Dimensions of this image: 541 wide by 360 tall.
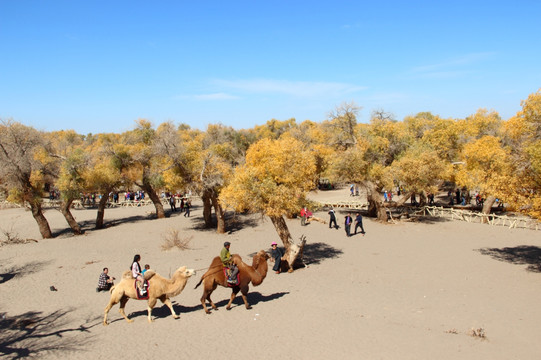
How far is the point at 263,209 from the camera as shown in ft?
49.4

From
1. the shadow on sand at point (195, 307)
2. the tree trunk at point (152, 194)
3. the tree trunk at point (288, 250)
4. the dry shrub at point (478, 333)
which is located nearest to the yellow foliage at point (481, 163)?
the tree trunk at point (288, 250)

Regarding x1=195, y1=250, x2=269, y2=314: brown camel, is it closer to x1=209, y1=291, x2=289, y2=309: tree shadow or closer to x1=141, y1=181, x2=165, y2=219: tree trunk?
x1=209, y1=291, x2=289, y2=309: tree shadow

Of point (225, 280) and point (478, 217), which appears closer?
point (225, 280)

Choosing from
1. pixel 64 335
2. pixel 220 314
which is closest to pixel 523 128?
pixel 220 314

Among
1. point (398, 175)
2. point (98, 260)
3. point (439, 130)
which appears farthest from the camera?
point (439, 130)

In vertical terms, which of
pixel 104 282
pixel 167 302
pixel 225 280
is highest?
pixel 225 280

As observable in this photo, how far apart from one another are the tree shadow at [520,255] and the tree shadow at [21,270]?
71.9 feet

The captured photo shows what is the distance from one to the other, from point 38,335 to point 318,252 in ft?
41.8

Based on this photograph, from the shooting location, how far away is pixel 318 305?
38.1 feet

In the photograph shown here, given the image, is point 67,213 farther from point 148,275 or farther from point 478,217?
point 478,217

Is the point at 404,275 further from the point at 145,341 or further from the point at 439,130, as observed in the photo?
the point at 439,130

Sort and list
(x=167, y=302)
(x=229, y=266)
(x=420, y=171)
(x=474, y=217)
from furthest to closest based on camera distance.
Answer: (x=474, y=217), (x=420, y=171), (x=229, y=266), (x=167, y=302)

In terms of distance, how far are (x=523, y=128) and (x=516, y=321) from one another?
8006mm

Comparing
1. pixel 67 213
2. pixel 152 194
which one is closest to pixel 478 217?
pixel 152 194
